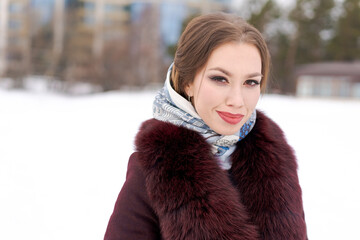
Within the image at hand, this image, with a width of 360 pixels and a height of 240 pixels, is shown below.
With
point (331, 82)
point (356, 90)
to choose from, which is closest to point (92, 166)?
point (331, 82)

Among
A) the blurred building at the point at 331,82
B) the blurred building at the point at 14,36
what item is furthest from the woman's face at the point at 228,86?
the blurred building at the point at 14,36

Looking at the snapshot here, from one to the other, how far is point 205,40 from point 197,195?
19.6 inches

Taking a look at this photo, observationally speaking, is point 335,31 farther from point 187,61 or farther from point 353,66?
point 187,61

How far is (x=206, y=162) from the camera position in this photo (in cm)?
127

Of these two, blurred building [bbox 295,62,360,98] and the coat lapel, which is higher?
blurred building [bbox 295,62,360,98]

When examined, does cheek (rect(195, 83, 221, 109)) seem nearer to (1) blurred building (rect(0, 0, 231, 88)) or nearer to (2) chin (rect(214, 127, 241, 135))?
(2) chin (rect(214, 127, 241, 135))

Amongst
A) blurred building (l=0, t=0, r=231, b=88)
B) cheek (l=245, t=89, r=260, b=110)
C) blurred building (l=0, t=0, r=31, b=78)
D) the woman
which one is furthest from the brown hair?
blurred building (l=0, t=0, r=31, b=78)

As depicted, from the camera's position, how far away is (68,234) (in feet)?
10.7

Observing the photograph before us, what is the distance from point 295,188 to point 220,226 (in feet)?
1.22

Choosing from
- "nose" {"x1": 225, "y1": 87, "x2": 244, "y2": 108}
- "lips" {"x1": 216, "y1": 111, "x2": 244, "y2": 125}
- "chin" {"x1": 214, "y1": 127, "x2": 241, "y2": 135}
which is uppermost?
"nose" {"x1": 225, "y1": 87, "x2": 244, "y2": 108}

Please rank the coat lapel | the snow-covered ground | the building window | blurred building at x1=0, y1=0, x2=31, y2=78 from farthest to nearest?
blurred building at x1=0, y1=0, x2=31, y2=78 < the building window < the snow-covered ground < the coat lapel

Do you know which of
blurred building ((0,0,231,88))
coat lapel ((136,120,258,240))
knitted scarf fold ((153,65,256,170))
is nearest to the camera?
coat lapel ((136,120,258,240))

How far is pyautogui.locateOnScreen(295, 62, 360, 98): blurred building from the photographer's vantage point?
13.7 meters

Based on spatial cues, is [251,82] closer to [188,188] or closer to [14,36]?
[188,188]
